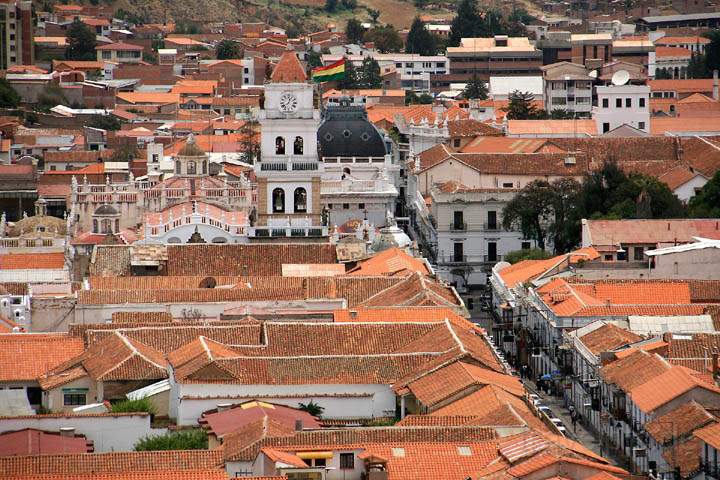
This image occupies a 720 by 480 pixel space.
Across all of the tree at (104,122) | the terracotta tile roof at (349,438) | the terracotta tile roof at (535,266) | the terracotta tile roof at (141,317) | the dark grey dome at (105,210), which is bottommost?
the tree at (104,122)

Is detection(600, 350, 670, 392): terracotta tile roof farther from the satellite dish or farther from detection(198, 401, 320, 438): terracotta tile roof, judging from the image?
the satellite dish

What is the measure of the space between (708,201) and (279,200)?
64.4ft

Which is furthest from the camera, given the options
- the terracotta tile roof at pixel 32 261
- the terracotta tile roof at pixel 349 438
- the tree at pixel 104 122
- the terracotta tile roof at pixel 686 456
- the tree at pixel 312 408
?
the tree at pixel 104 122

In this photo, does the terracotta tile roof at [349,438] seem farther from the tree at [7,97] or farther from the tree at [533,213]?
the tree at [7,97]

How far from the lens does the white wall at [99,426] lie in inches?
2534

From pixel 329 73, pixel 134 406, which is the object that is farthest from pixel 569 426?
pixel 329 73

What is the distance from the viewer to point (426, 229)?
120562 mm

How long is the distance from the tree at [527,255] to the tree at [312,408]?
120 feet

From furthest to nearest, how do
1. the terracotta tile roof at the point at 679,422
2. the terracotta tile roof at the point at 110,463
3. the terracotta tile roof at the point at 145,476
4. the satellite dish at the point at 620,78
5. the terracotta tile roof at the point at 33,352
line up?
the satellite dish at the point at 620,78
the terracotta tile roof at the point at 33,352
the terracotta tile roof at the point at 679,422
the terracotta tile roof at the point at 110,463
the terracotta tile roof at the point at 145,476

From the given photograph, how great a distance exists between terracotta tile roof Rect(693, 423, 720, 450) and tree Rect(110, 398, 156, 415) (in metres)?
13.2

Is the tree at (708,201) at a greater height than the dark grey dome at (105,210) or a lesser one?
lesser

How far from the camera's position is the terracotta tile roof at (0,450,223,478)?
5778 cm

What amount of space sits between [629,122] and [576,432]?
2867 inches

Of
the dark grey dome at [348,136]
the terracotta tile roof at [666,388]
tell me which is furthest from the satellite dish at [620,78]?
the terracotta tile roof at [666,388]
